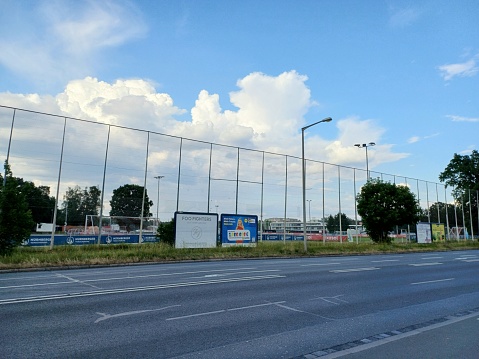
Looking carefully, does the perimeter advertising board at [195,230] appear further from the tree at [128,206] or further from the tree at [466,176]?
the tree at [466,176]

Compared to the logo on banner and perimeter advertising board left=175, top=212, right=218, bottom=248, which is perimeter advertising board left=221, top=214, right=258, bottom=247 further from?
perimeter advertising board left=175, top=212, right=218, bottom=248

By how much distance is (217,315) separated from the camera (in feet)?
24.8

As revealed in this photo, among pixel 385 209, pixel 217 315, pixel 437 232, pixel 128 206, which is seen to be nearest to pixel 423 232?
pixel 437 232

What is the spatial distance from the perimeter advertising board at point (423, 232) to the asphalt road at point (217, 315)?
3581 centimetres

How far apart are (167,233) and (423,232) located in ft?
110

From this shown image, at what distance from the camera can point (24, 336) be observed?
600cm

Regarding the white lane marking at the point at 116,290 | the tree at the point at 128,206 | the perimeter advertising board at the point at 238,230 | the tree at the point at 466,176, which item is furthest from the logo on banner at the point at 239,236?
the tree at the point at 466,176

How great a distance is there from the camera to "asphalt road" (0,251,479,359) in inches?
217

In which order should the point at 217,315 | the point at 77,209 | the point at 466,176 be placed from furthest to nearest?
the point at 466,176
the point at 77,209
the point at 217,315

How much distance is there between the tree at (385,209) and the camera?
4022cm

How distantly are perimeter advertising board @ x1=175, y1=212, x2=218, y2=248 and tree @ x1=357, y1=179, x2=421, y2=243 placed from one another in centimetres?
2024

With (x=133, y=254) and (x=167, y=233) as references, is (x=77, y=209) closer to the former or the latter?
(x=167, y=233)

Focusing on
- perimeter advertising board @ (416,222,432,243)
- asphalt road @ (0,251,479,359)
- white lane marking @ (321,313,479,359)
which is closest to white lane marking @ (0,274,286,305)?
asphalt road @ (0,251,479,359)

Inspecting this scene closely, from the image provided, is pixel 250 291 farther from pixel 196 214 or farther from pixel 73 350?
pixel 196 214
